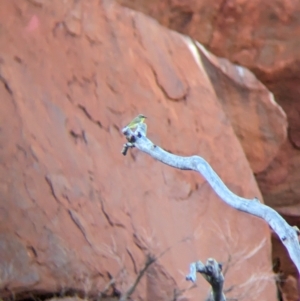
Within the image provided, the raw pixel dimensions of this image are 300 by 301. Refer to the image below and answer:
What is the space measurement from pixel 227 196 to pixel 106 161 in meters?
1.34

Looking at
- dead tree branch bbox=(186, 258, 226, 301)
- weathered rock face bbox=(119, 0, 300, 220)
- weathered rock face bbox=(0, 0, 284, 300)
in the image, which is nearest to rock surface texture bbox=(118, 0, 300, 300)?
weathered rock face bbox=(119, 0, 300, 220)

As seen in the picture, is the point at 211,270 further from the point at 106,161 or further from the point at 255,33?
the point at 255,33

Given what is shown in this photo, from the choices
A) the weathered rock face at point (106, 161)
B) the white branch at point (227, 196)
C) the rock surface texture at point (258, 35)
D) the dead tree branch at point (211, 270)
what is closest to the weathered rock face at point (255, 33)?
the rock surface texture at point (258, 35)

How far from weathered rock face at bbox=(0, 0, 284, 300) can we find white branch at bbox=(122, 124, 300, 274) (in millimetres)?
1075

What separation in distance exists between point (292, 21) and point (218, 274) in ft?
7.48

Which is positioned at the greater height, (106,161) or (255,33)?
(255,33)

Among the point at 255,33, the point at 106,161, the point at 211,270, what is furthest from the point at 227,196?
the point at 255,33

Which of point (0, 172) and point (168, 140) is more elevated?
point (168, 140)

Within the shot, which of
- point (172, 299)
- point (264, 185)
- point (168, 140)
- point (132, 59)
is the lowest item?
point (172, 299)

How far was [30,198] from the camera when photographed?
182 cm

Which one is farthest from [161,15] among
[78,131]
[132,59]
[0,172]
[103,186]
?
[0,172]

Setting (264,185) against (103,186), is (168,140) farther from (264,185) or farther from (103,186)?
(264,185)

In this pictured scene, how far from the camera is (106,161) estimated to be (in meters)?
2.06

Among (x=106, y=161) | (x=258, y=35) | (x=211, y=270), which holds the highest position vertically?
(x=258, y=35)
